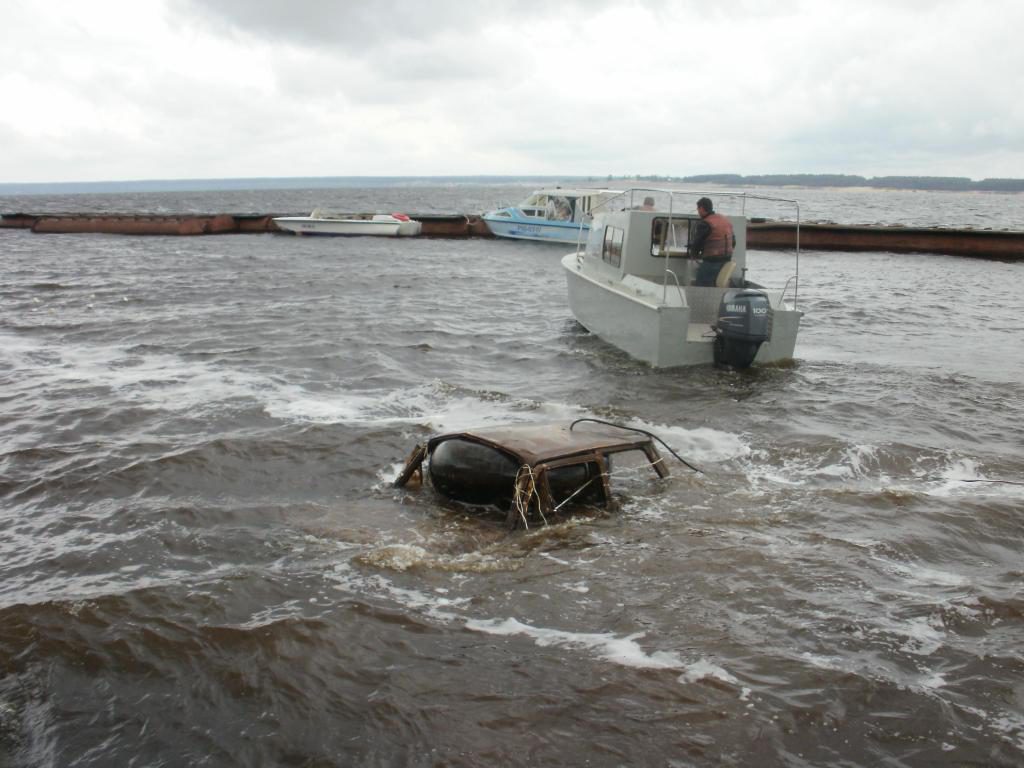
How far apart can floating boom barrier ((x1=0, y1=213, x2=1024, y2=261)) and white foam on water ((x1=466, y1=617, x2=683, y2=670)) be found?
2605cm

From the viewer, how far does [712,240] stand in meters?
13.2

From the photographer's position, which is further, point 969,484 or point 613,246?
point 613,246

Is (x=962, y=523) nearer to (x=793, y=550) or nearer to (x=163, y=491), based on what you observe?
(x=793, y=550)

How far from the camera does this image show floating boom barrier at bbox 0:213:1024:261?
112 feet

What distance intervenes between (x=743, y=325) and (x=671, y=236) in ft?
9.16

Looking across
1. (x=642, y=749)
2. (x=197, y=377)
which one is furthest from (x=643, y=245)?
(x=642, y=749)

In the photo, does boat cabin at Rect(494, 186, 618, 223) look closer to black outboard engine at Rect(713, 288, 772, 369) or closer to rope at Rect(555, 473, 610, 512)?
black outboard engine at Rect(713, 288, 772, 369)

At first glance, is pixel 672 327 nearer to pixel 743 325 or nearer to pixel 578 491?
pixel 743 325

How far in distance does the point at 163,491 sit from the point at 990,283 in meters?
26.2

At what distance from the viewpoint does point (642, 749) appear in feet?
13.3

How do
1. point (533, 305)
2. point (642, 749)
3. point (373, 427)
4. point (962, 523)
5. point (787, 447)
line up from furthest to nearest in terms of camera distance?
1. point (533, 305)
2. point (373, 427)
3. point (787, 447)
4. point (962, 523)
5. point (642, 749)

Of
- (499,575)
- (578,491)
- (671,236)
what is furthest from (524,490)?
(671,236)

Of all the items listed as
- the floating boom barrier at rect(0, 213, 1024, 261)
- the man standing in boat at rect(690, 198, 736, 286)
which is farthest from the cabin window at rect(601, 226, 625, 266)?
the floating boom barrier at rect(0, 213, 1024, 261)

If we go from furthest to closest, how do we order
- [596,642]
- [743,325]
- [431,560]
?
[743,325]
[431,560]
[596,642]
